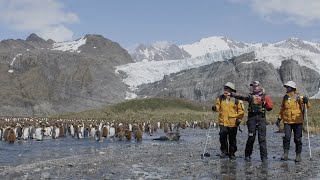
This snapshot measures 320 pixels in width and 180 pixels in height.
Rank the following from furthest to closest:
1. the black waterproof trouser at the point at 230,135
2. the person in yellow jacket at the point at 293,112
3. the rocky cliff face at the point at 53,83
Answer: the rocky cliff face at the point at 53,83
the black waterproof trouser at the point at 230,135
the person in yellow jacket at the point at 293,112

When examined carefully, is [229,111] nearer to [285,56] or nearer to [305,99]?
[305,99]

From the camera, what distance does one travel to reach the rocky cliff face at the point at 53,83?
6220 inches

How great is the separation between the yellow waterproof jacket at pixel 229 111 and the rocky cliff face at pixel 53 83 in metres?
141

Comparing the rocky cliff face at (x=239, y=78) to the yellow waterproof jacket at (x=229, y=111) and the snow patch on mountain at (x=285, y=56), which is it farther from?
the yellow waterproof jacket at (x=229, y=111)

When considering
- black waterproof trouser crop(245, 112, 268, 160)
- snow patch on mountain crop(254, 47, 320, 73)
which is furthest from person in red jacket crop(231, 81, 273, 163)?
snow patch on mountain crop(254, 47, 320, 73)

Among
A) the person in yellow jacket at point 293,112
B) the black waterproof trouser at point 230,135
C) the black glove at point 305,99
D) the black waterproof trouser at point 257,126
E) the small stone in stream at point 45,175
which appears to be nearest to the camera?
the small stone in stream at point 45,175

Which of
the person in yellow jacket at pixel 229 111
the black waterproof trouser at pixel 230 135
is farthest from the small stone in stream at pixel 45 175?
the black waterproof trouser at pixel 230 135

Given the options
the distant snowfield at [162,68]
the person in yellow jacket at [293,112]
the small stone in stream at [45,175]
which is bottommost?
the small stone in stream at [45,175]

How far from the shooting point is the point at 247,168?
12.7 meters

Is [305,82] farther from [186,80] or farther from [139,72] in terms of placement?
[139,72]

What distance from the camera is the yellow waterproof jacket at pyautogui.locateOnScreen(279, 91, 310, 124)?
47.4ft

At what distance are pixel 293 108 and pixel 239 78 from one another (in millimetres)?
138737

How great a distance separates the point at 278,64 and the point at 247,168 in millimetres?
151680

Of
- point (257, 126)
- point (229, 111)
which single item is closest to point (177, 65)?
point (229, 111)
